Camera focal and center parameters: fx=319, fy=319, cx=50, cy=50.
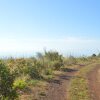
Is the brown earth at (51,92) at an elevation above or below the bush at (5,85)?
below

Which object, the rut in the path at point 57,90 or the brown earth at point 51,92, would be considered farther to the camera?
the rut in the path at point 57,90

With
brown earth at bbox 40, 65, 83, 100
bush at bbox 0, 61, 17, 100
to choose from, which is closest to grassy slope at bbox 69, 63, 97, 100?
brown earth at bbox 40, 65, 83, 100

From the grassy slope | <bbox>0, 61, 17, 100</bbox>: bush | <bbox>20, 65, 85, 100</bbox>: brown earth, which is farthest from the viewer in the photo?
the grassy slope

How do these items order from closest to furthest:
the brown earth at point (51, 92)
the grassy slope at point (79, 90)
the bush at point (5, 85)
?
the bush at point (5, 85)
the brown earth at point (51, 92)
the grassy slope at point (79, 90)

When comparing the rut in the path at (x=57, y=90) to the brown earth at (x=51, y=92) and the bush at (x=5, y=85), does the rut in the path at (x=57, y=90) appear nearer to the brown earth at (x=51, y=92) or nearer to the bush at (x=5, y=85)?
the brown earth at (x=51, y=92)

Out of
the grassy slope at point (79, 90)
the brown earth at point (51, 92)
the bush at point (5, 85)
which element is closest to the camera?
the bush at point (5, 85)

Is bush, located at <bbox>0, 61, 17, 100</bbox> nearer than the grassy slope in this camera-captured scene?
Yes

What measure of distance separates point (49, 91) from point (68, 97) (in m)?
1.74

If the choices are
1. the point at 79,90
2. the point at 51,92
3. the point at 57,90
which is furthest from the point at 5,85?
the point at 79,90

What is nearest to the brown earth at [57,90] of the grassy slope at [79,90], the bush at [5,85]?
the grassy slope at [79,90]

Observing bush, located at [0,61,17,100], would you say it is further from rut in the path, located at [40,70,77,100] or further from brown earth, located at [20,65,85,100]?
rut in the path, located at [40,70,77,100]

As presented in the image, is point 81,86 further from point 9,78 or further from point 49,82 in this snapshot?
point 9,78

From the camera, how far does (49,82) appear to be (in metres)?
19.8

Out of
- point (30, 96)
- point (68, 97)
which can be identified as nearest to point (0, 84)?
point (30, 96)
